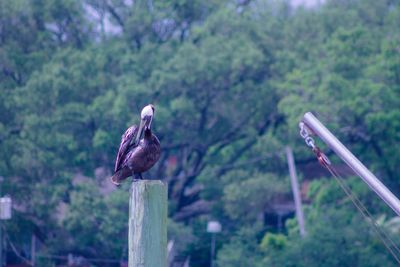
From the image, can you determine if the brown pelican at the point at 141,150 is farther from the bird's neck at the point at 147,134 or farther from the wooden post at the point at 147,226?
the wooden post at the point at 147,226

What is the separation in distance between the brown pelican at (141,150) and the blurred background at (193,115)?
15248mm

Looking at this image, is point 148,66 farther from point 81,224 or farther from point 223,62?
point 81,224

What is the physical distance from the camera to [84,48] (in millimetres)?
30094

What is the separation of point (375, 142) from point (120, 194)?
6796mm

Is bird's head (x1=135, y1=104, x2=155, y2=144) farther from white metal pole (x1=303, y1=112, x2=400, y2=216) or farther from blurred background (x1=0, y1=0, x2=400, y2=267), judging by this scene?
blurred background (x1=0, y1=0, x2=400, y2=267)

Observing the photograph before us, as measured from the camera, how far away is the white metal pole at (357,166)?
22.4 feet

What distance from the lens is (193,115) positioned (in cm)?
2858

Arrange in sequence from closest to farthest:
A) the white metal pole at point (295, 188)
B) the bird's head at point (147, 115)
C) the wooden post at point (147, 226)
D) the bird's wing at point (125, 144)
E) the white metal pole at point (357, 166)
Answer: the wooden post at point (147, 226)
the white metal pole at point (357, 166)
the bird's head at point (147, 115)
the bird's wing at point (125, 144)
the white metal pole at point (295, 188)

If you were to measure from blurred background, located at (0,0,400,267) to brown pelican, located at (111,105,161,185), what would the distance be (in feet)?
50.0

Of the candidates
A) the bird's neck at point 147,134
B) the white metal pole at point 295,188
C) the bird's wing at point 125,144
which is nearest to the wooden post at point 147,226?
the bird's neck at point 147,134

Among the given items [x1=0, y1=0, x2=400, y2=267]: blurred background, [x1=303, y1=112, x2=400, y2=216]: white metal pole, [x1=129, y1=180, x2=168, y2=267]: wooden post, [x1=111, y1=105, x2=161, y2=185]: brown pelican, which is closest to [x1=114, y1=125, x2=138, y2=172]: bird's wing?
[x1=111, y1=105, x2=161, y2=185]: brown pelican

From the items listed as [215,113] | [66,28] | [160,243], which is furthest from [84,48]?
[160,243]

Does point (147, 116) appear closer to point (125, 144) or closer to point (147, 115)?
point (147, 115)

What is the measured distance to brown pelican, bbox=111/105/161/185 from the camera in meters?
7.32
